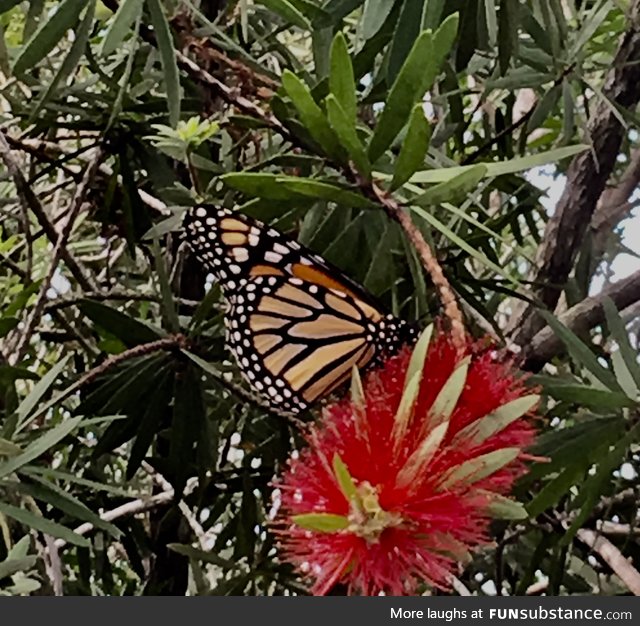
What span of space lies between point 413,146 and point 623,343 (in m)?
0.27

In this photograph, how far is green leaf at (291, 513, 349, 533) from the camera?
1.15 feet

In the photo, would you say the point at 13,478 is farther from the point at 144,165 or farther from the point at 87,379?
the point at 144,165

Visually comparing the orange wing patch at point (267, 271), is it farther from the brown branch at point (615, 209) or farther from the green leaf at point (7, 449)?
the brown branch at point (615, 209)

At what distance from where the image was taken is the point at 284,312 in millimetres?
694

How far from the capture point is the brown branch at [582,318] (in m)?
0.80

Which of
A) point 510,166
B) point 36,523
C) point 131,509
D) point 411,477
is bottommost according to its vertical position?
point 131,509

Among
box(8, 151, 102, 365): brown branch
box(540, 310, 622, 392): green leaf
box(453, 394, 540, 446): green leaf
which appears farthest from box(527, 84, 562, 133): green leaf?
box(453, 394, 540, 446): green leaf

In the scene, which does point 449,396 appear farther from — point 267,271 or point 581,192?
point 581,192

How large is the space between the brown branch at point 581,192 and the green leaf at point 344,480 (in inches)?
19.6

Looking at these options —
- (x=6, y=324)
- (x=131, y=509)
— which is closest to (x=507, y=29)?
(x=6, y=324)

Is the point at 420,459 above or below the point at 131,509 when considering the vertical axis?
above

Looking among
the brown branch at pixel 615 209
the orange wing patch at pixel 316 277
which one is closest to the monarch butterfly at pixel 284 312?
the orange wing patch at pixel 316 277

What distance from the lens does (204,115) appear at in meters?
0.84

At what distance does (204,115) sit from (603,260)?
18.4 inches
